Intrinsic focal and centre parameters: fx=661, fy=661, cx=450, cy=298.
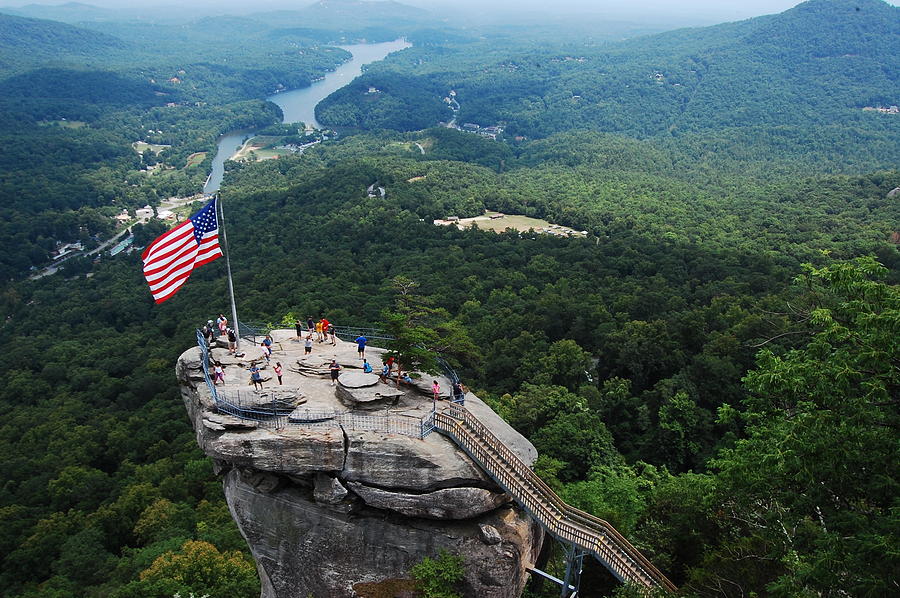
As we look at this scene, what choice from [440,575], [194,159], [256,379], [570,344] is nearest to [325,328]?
[256,379]

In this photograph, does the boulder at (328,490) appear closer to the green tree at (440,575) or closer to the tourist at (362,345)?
the green tree at (440,575)

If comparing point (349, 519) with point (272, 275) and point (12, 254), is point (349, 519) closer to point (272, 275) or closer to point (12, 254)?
point (272, 275)

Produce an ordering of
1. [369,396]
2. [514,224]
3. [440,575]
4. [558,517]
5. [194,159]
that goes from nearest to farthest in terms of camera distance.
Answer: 1. [440,575]
2. [558,517]
3. [369,396]
4. [514,224]
5. [194,159]

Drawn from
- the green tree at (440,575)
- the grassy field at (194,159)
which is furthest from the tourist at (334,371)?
the grassy field at (194,159)

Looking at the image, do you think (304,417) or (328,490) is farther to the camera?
(304,417)

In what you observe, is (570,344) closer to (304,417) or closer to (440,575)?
(304,417)

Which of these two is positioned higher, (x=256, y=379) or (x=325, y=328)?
(x=256, y=379)
